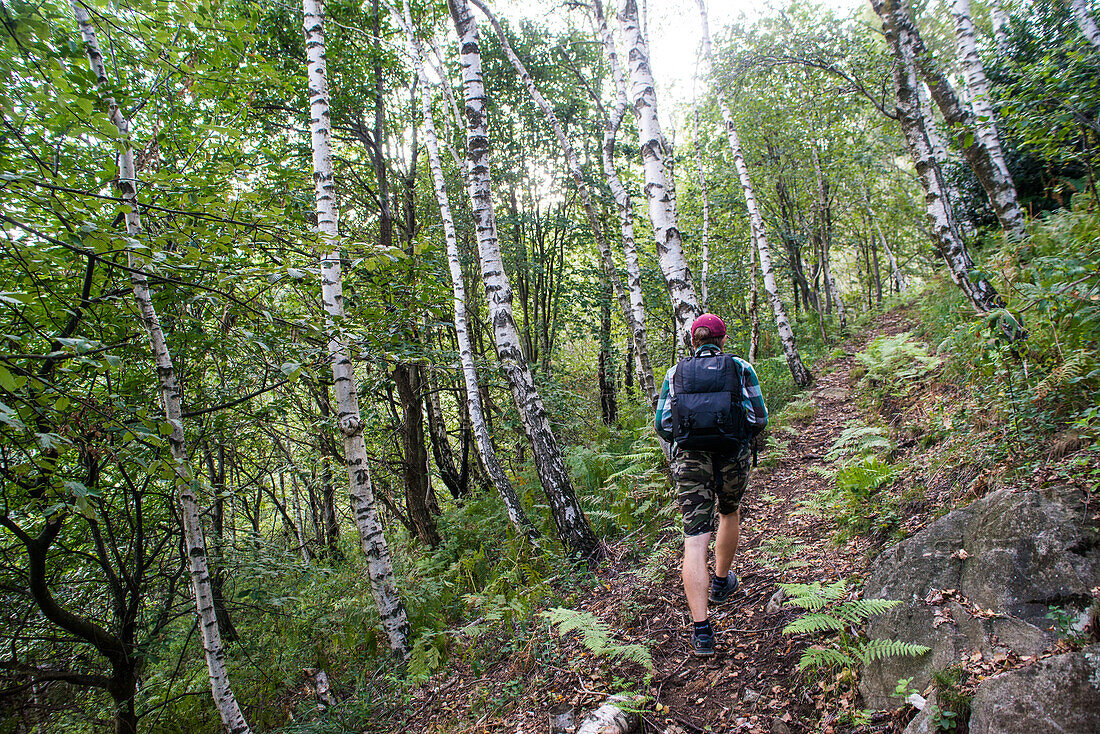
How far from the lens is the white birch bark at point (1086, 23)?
644cm

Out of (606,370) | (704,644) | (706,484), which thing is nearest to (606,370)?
(606,370)

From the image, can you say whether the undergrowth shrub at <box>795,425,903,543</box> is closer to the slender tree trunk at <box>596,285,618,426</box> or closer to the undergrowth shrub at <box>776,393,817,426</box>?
the undergrowth shrub at <box>776,393,817,426</box>

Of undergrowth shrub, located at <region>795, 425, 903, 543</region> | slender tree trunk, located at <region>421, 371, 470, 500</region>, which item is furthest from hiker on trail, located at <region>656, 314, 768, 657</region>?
slender tree trunk, located at <region>421, 371, 470, 500</region>

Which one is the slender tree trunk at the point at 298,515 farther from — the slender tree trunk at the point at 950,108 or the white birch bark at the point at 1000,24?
the white birch bark at the point at 1000,24

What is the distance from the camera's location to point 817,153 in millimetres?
14062

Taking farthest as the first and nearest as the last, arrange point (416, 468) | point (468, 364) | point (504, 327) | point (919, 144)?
→ point (416, 468) → point (468, 364) → point (504, 327) → point (919, 144)

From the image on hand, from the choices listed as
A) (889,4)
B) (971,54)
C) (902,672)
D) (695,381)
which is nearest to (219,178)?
(695,381)

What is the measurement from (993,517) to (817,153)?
560 inches

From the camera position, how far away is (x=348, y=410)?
19.2ft

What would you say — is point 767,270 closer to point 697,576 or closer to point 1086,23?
point 1086,23

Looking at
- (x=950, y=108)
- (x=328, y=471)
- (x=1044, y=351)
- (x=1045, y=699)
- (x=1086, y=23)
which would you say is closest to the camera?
(x=1045, y=699)

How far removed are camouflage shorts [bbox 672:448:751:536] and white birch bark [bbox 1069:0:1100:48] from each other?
26.3ft

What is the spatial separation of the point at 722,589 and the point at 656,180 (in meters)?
4.42

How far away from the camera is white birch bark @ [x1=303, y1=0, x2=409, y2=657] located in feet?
19.0
